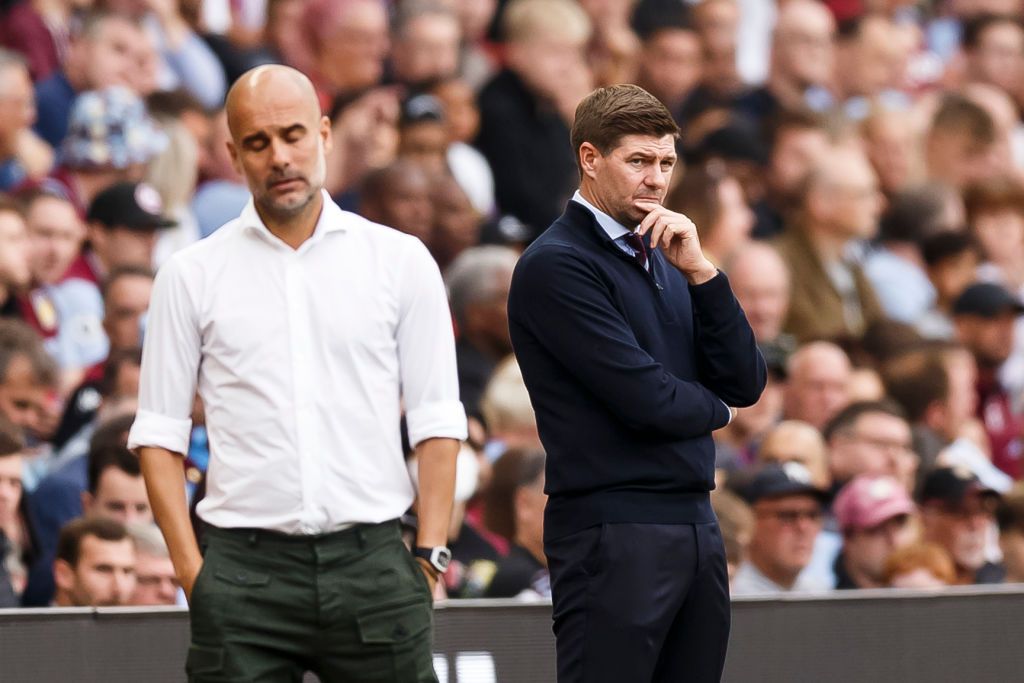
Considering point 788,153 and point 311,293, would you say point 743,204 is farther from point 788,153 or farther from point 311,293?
point 311,293

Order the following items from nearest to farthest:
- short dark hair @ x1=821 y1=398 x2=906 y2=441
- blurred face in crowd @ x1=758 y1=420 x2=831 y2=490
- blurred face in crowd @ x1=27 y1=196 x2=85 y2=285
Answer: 1. blurred face in crowd @ x1=758 y1=420 x2=831 y2=490
2. blurred face in crowd @ x1=27 y1=196 x2=85 y2=285
3. short dark hair @ x1=821 y1=398 x2=906 y2=441

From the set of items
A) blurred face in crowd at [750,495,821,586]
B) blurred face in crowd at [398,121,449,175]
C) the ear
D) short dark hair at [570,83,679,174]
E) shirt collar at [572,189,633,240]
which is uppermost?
blurred face in crowd at [398,121,449,175]

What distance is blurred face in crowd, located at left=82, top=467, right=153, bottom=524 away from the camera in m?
6.90

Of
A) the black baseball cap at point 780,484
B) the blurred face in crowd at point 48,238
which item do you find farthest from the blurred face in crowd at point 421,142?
the black baseball cap at point 780,484

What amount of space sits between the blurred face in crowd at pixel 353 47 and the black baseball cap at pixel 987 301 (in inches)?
131

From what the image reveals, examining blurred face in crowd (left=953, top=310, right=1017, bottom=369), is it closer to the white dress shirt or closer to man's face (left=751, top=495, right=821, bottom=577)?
man's face (left=751, top=495, right=821, bottom=577)

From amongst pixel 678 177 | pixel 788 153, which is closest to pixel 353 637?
pixel 678 177

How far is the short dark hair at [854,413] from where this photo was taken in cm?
854

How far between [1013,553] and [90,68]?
192 inches

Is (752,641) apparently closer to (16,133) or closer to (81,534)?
(81,534)

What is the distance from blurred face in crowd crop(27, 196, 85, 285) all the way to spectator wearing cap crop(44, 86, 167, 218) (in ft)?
1.81

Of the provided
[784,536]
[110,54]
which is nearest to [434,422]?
[784,536]

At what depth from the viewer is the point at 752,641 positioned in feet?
19.4

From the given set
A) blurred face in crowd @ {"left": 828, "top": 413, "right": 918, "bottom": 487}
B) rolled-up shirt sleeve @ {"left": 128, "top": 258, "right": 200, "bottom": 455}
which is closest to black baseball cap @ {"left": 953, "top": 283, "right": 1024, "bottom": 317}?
blurred face in crowd @ {"left": 828, "top": 413, "right": 918, "bottom": 487}
